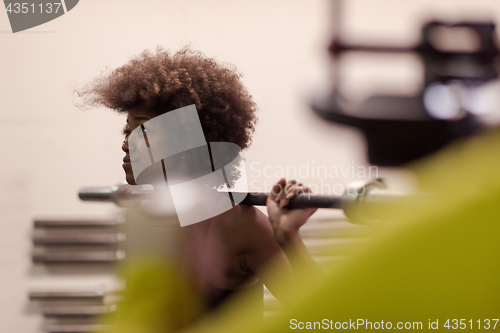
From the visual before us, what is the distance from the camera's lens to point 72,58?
0.67 metres

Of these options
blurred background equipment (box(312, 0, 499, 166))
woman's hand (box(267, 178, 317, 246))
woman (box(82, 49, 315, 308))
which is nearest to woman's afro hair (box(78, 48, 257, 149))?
woman (box(82, 49, 315, 308))

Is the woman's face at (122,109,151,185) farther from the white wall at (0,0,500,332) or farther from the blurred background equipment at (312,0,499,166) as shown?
the blurred background equipment at (312,0,499,166)

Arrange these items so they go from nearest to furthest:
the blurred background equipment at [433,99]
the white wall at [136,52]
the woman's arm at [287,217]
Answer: the woman's arm at [287,217] → the white wall at [136,52] → the blurred background equipment at [433,99]

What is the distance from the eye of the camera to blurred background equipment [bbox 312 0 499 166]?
73 cm

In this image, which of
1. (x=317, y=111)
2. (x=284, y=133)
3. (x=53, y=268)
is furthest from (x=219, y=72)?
(x=53, y=268)

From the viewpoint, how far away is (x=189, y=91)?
493mm

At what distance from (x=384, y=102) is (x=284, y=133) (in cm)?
31

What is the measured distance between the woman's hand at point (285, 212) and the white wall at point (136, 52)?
9 centimetres

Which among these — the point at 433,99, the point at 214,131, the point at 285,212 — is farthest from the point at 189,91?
the point at 433,99

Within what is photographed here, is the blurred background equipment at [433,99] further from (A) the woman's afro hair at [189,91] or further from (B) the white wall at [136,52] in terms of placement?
(A) the woman's afro hair at [189,91]

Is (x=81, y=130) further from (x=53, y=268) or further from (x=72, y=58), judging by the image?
(x=53, y=268)

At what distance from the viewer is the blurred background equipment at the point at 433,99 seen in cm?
73

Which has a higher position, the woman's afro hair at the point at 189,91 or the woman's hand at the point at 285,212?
the woman's afro hair at the point at 189,91

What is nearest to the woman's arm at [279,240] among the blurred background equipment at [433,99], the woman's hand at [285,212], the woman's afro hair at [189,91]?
the woman's hand at [285,212]
